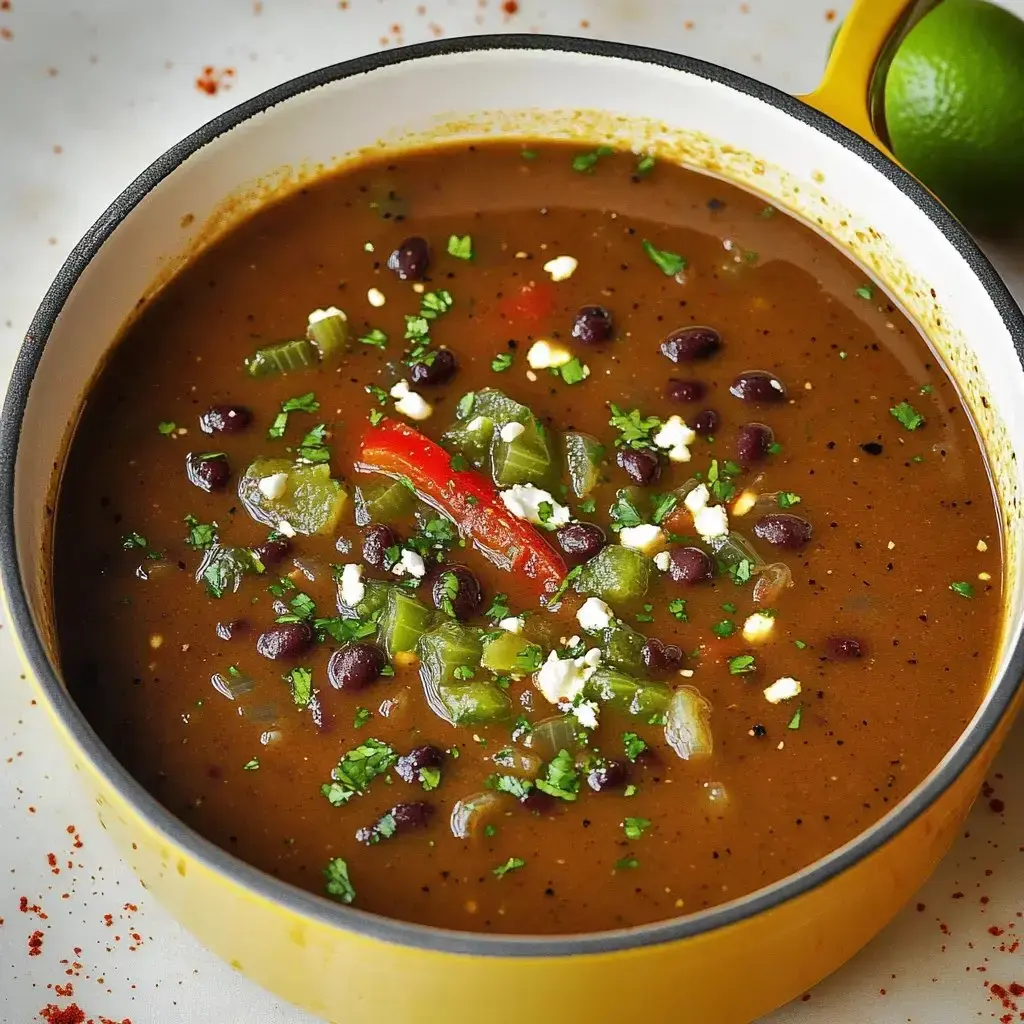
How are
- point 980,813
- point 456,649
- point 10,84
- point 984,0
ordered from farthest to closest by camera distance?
1. point 10,84
2. point 984,0
3. point 980,813
4. point 456,649

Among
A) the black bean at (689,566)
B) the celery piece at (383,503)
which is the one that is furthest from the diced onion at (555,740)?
the celery piece at (383,503)

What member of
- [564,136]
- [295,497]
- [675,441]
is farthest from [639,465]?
[564,136]

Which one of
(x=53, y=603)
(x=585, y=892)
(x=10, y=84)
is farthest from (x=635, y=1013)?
(x=10, y=84)

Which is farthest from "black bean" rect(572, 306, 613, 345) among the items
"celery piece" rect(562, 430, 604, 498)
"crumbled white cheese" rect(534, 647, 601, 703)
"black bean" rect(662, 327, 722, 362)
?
"crumbled white cheese" rect(534, 647, 601, 703)

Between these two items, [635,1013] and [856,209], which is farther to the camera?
[856,209]

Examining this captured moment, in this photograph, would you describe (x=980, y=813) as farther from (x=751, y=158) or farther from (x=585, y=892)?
(x=751, y=158)

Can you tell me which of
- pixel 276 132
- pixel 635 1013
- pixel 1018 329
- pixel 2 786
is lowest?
pixel 635 1013
